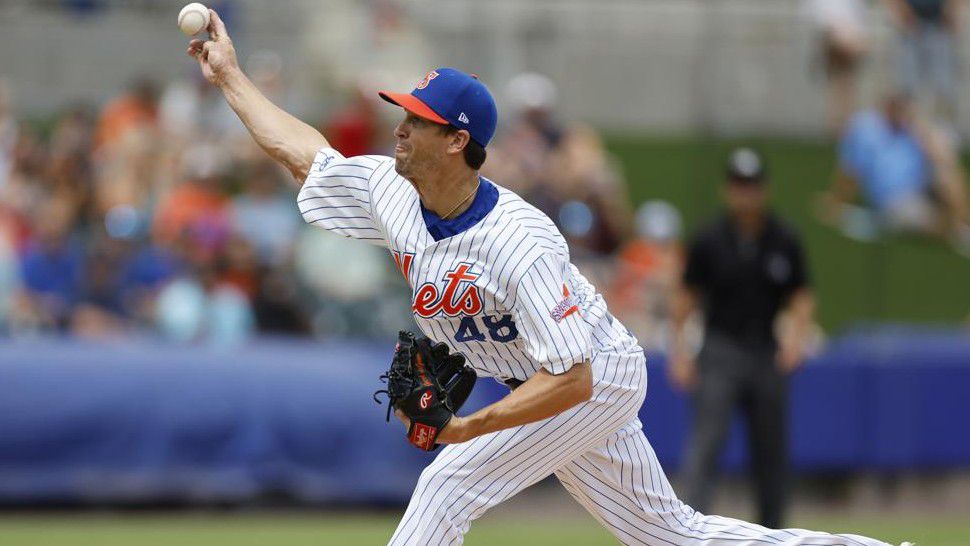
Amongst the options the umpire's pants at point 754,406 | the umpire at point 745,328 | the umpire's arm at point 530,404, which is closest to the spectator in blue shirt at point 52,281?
the umpire at point 745,328

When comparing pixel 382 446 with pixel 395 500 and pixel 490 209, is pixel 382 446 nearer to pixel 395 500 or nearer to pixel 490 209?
pixel 395 500

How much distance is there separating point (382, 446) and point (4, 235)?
10.4 ft

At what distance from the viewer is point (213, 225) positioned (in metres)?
11.7

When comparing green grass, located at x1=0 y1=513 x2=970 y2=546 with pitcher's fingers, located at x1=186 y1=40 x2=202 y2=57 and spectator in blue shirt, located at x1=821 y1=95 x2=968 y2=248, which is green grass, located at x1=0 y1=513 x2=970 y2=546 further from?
pitcher's fingers, located at x1=186 y1=40 x2=202 y2=57

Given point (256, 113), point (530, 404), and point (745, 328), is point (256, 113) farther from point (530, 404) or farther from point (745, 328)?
point (745, 328)

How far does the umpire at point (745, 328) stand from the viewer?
9156mm

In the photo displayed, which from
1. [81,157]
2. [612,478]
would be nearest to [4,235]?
[81,157]

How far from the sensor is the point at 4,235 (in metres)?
11.5

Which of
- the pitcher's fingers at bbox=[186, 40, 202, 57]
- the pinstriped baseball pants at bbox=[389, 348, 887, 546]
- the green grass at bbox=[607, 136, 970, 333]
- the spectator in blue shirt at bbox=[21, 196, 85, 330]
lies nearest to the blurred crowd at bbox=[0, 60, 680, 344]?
the spectator in blue shirt at bbox=[21, 196, 85, 330]

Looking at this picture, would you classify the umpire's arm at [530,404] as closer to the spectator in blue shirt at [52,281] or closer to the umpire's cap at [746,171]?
the umpire's cap at [746,171]

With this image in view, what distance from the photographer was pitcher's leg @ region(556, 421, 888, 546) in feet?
18.6

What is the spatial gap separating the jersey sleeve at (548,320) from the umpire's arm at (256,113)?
1.11 meters

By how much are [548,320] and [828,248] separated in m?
8.65

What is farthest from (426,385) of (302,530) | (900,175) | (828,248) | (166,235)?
(900,175)
